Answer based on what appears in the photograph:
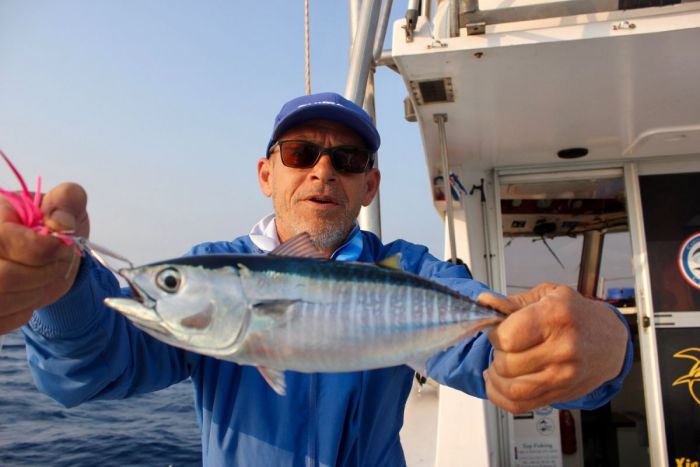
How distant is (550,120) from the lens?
14.9 feet

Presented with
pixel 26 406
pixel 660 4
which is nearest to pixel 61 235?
pixel 660 4

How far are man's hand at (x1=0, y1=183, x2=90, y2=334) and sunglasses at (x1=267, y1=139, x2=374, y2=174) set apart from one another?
123 centimetres

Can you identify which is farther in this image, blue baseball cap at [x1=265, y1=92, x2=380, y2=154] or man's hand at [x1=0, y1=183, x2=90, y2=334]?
blue baseball cap at [x1=265, y1=92, x2=380, y2=154]

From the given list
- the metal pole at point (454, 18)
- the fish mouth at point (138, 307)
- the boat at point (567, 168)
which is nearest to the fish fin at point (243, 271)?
the fish mouth at point (138, 307)

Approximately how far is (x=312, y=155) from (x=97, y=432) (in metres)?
10.5

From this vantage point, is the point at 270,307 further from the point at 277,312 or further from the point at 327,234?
the point at 327,234

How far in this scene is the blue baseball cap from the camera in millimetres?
2691

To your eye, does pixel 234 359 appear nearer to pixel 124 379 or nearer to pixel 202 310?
pixel 202 310

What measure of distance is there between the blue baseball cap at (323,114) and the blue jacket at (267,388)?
0.60 metres

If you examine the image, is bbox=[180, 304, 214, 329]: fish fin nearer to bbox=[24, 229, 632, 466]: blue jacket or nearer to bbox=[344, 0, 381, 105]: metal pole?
bbox=[24, 229, 632, 466]: blue jacket

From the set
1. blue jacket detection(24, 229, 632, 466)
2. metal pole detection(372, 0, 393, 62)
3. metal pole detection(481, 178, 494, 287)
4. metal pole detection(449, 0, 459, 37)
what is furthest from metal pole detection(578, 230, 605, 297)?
blue jacket detection(24, 229, 632, 466)

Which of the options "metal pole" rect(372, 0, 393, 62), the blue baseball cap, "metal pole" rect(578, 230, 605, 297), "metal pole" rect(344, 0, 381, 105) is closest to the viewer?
the blue baseball cap

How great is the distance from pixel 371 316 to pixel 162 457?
920 cm

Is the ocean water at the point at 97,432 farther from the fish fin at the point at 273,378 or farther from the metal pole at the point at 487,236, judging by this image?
the fish fin at the point at 273,378
